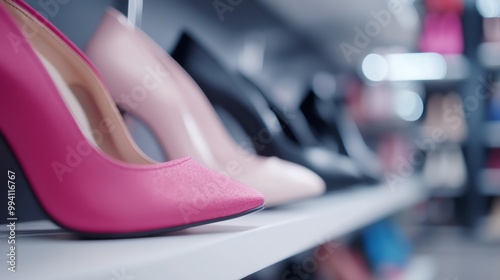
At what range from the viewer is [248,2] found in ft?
3.09

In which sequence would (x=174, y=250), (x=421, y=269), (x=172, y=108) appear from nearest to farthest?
(x=174, y=250)
(x=172, y=108)
(x=421, y=269)

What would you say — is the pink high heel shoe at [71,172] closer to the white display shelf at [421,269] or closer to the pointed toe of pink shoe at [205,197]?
the pointed toe of pink shoe at [205,197]

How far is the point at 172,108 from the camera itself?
52 centimetres

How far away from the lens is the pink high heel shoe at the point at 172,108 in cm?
48

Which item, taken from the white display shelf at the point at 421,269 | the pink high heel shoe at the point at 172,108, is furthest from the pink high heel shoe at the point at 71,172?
the white display shelf at the point at 421,269

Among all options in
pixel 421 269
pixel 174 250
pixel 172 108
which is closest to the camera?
pixel 174 250

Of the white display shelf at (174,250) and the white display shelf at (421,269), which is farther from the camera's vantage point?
the white display shelf at (421,269)

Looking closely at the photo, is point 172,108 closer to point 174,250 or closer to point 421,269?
point 174,250

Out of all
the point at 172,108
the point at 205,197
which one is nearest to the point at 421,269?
the point at 172,108

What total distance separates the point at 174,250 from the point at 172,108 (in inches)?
9.3

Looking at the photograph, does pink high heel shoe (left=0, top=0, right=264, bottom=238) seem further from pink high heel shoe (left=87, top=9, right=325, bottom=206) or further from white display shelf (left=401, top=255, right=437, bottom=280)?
white display shelf (left=401, top=255, right=437, bottom=280)

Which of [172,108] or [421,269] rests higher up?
[172,108]

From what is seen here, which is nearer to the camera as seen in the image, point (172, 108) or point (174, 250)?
point (174, 250)

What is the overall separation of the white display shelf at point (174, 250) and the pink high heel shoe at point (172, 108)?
45 millimetres
